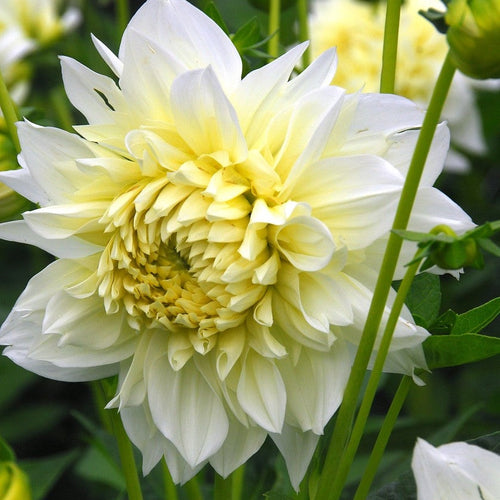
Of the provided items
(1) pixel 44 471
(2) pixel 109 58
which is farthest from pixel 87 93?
(1) pixel 44 471

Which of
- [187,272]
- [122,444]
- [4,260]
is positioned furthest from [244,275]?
[4,260]

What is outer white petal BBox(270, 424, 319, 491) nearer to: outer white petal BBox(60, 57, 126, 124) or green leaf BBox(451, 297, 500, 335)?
green leaf BBox(451, 297, 500, 335)

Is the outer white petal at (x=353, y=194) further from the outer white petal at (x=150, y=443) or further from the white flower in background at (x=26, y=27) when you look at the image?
the white flower in background at (x=26, y=27)

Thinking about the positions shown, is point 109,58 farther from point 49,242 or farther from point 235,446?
point 235,446

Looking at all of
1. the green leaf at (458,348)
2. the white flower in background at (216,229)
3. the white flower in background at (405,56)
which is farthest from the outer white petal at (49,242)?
the white flower in background at (405,56)

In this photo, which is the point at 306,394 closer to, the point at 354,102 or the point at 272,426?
the point at 272,426

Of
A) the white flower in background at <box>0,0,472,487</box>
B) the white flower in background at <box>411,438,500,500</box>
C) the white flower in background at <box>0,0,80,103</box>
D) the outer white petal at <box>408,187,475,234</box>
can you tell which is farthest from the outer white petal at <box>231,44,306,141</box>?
the white flower in background at <box>0,0,80,103</box>
